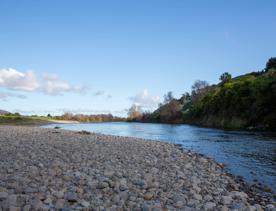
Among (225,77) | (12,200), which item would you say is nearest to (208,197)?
(12,200)

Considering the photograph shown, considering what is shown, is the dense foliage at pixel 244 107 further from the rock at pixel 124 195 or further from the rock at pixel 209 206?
the rock at pixel 124 195

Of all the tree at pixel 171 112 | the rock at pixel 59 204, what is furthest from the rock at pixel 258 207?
the tree at pixel 171 112

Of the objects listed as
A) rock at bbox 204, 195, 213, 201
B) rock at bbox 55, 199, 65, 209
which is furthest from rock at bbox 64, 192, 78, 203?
rock at bbox 204, 195, 213, 201

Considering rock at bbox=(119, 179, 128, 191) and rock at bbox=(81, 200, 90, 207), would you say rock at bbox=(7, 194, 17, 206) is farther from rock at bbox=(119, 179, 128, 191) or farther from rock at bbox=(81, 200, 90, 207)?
rock at bbox=(119, 179, 128, 191)

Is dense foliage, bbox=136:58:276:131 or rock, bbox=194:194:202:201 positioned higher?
dense foliage, bbox=136:58:276:131

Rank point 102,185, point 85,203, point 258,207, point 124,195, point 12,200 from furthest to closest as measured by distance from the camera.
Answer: point 102,185 → point 258,207 → point 124,195 → point 85,203 → point 12,200

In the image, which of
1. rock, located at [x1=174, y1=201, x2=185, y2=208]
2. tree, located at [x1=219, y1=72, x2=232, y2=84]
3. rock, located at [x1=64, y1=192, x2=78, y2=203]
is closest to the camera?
rock, located at [x1=64, y1=192, x2=78, y2=203]

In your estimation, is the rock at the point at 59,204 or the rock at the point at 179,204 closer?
the rock at the point at 59,204

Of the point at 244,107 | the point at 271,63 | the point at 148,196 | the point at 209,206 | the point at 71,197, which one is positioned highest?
the point at 271,63

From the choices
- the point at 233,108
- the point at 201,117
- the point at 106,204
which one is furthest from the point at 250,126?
the point at 106,204

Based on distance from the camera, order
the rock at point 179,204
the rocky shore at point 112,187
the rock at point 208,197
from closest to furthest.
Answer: the rocky shore at point 112,187, the rock at point 179,204, the rock at point 208,197

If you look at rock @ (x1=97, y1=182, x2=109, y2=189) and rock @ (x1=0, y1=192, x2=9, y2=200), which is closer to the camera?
rock @ (x1=0, y1=192, x2=9, y2=200)

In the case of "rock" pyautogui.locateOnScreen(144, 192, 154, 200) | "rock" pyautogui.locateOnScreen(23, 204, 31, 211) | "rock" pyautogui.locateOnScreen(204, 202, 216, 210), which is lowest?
"rock" pyautogui.locateOnScreen(204, 202, 216, 210)

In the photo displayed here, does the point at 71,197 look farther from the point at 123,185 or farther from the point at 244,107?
the point at 244,107
